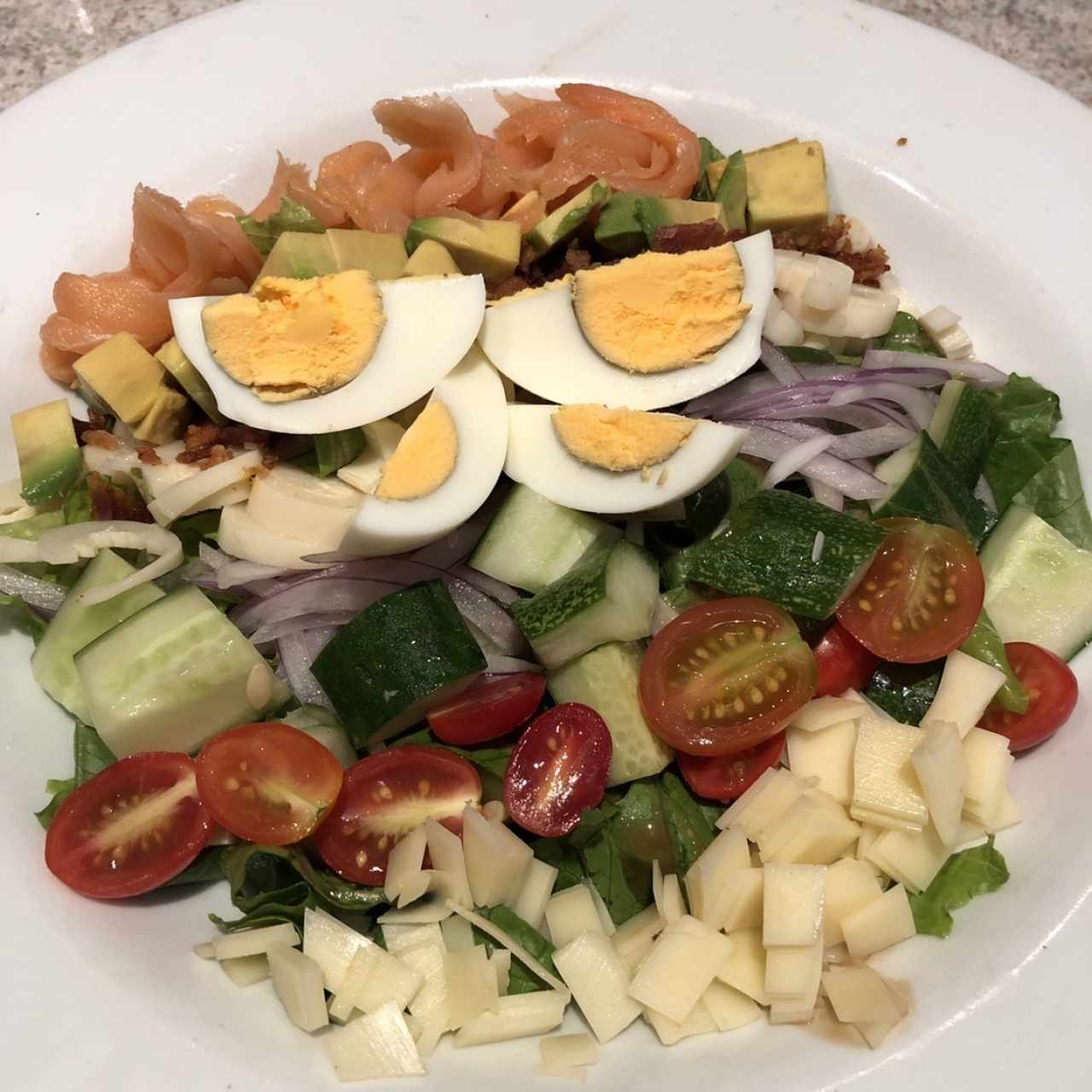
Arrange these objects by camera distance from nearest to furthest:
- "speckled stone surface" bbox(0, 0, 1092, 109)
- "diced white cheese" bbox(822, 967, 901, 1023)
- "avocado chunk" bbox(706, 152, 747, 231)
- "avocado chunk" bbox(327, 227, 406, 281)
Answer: "diced white cheese" bbox(822, 967, 901, 1023) → "avocado chunk" bbox(327, 227, 406, 281) → "avocado chunk" bbox(706, 152, 747, 231) → "speckled stone surface" bbox(0, 0, 1092, 109)

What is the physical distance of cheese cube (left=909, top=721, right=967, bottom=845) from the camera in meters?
1.77

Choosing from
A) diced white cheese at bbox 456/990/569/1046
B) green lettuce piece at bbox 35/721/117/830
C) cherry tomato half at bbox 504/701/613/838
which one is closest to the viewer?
diced white cheese at bbox 456/990/569/1046

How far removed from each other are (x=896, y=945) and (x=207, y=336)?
184 centimetres

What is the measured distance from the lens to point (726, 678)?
189 cm

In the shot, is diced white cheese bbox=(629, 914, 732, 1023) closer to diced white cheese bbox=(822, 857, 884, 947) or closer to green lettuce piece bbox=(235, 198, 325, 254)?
diced white cheese bbox=(822, 857, 884, 947)

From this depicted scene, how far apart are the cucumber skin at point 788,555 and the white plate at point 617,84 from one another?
0.61m

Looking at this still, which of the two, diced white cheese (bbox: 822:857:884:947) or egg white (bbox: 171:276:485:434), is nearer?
diced white cheese (bbox: 822:857:884:947)

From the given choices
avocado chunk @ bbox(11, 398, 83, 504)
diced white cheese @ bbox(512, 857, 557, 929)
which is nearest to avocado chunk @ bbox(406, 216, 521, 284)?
avocado chunk @ bbox(11, 398, 83, 504)

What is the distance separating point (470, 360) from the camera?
208 cm

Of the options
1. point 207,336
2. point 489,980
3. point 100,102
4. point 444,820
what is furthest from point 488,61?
point 489,980

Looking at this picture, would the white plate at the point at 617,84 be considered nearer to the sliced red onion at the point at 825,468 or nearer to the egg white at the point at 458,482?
the sliced red onion at the point at 825,468

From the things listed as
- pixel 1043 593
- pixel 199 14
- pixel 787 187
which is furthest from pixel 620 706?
pixel 199 14

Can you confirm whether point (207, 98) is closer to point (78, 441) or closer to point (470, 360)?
point (78, 441)

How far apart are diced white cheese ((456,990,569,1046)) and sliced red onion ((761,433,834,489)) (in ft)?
3.80
